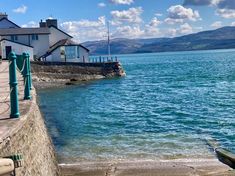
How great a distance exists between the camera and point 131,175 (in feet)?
52.2

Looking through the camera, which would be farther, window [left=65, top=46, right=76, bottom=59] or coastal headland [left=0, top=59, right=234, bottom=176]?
window [left=65, top=46, right=76, bottom=59]

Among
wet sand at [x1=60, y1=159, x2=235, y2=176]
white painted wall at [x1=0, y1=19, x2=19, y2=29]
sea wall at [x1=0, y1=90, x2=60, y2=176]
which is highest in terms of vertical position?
white painted wall at [x1=0, y1=19, x2=19, y2=29]

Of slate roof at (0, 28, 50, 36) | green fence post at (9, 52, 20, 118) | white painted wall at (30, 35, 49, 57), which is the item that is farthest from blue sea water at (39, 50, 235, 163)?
slate roof at (0, 28, 50, 36)

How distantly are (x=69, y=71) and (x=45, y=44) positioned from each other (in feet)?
37.6

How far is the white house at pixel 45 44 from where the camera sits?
257ft

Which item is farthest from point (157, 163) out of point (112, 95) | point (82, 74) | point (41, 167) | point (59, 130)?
point (82, 74)

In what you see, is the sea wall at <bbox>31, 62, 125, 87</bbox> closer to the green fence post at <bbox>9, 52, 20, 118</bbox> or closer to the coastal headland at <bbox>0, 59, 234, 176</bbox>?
the coastal headland at <bbox>0, 59, 234, 176</bbox>

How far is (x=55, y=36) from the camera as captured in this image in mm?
83938

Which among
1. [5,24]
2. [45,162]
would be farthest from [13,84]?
[5,24]

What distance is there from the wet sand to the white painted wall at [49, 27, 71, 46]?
2642 inches

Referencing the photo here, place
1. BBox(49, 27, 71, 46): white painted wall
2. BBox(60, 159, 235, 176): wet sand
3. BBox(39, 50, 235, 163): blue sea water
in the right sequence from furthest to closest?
BBox(49, 27, 71, 46): white painted wall < BBox(39, 50, 235, 163): blue sea water < BBox(60, 159, 235, 176): wet sand

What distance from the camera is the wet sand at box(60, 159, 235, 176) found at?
16.2m

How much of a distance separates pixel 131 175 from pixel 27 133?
22.5 ft

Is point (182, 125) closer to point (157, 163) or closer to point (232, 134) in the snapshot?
point (232, 134)
